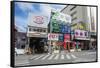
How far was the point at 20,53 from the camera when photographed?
212 cm

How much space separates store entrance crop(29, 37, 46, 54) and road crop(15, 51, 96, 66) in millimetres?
53

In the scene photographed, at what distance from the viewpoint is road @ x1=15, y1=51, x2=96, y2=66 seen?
214 cm

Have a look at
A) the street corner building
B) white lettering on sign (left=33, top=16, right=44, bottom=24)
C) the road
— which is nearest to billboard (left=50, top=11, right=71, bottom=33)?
the street corner building

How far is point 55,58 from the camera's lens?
2271 mm

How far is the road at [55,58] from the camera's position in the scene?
7.03 feet

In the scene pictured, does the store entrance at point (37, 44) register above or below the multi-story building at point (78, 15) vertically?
below

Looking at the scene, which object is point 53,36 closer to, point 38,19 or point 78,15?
point 38,19

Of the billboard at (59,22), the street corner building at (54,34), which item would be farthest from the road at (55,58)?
the billboard at (59,22)

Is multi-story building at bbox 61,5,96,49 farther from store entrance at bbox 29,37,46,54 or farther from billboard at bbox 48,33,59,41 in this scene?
store entrance at bbox 29,37,46,54

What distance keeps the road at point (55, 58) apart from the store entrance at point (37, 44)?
0.17 feet

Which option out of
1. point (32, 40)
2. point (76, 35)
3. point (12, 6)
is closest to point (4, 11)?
point (12, 6)

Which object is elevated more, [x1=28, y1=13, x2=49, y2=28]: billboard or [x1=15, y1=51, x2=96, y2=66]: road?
[x1=28, y1=13, x2=49, y2=28]: billboard

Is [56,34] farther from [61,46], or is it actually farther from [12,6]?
[12,6]

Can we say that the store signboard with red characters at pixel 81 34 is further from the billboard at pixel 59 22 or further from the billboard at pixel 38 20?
the billboard at pixel 38 20
